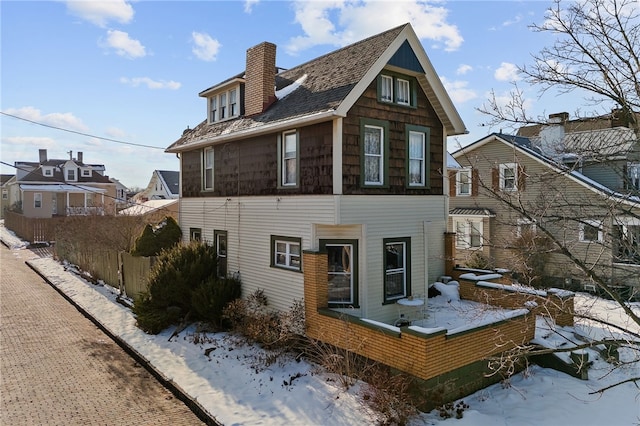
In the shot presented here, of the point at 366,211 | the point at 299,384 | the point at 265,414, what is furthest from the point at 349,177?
the point at 265,414

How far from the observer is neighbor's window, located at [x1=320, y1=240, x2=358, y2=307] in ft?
43.2

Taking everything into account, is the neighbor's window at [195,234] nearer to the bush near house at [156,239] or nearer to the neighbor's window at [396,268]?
the bush near house at [156,239]

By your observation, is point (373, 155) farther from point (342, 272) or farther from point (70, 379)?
point (70, 379)

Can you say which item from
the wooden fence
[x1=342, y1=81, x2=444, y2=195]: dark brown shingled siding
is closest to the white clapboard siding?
[x1=342, y1=81, x2=444, y2=195]: dark brown shingled siding

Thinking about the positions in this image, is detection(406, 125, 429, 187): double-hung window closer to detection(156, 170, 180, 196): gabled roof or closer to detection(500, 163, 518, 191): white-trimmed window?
detection(500, 163, 518, 191): white-trimmed window

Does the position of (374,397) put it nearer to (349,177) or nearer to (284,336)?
(284,336)

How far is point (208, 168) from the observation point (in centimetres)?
1834

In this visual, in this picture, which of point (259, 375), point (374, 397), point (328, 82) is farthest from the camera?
point (328, 82)

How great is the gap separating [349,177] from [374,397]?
5822 millimetres

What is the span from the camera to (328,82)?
1395cm

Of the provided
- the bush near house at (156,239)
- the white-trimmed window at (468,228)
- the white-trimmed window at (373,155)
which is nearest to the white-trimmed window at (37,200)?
the bush near house at (156,239)

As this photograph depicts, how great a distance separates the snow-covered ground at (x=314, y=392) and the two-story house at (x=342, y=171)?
2.38m

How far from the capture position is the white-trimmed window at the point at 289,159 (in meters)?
13.8

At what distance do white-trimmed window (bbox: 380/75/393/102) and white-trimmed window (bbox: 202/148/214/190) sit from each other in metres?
7.64
